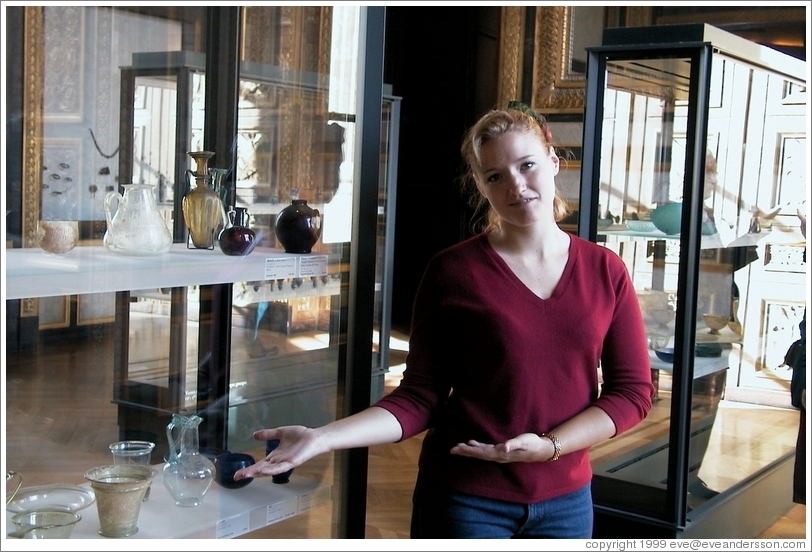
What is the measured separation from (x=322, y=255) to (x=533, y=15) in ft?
16.7

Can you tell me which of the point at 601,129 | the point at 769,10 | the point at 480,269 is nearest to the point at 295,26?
the point at 480,269

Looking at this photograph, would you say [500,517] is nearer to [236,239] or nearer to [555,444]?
[555,444]

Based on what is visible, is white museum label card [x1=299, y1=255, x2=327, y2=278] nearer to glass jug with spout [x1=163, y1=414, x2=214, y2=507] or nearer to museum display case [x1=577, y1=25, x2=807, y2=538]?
glass jug with spout [x1=163, y1=414, x2=214, y2=507]

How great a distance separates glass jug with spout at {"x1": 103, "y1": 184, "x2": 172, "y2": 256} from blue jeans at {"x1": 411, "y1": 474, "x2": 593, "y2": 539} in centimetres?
72

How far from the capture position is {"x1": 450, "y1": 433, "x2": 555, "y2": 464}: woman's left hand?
1.50 m

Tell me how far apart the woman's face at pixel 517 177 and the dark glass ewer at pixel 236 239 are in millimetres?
614

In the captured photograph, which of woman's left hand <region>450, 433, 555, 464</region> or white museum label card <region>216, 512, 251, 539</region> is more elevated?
woman's left hand <region>450, 433, 555, 464</region>

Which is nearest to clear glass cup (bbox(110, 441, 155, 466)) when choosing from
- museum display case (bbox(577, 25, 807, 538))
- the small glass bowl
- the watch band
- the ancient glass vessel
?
the small glass bowl

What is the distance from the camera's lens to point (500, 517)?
161 centimetres

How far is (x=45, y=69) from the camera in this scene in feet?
5.38

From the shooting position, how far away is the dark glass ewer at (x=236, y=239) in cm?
202

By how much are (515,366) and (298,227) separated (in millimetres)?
760

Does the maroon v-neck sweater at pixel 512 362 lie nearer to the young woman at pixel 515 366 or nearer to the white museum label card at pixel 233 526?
the young woman at pixel 515 366

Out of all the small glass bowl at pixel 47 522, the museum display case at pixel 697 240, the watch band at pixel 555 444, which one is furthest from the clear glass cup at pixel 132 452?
the museum display case at pixel 697 240
